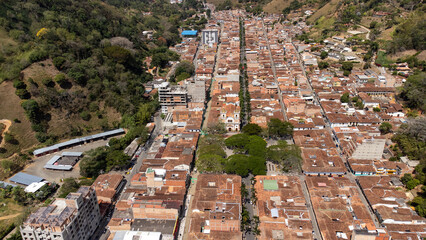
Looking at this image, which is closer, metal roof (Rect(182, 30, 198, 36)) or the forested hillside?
the forested hillside

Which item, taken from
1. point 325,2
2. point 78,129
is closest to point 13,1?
point 78,129

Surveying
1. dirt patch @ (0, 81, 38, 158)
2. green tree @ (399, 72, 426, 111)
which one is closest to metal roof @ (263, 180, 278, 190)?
green tree @ (399, 72, 426, 111)

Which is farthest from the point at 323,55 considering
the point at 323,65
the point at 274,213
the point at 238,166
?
the point at 274,213

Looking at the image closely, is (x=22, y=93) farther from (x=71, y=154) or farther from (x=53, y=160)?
(x=71, y=154)

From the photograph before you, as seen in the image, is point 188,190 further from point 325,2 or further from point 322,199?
point 325,2

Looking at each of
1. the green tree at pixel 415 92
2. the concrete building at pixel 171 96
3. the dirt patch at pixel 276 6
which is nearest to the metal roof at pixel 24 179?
the concrete building at pixel 171 96

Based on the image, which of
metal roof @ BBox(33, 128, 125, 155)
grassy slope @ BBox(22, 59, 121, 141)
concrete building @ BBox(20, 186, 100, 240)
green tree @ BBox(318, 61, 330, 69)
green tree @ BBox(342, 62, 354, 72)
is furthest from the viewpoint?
green tree @ BBox(318, 61, 330, 69)

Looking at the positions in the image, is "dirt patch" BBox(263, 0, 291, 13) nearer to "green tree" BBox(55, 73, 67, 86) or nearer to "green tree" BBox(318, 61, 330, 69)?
"green tree" BBox(318, 61, 330, 69)
